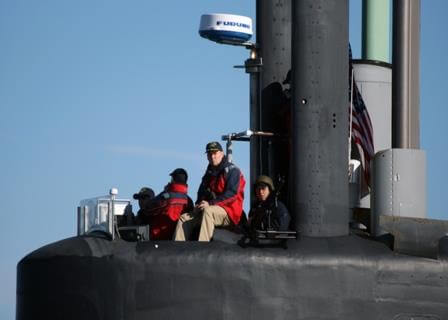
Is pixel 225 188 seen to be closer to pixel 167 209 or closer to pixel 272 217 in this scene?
pixel 167 209

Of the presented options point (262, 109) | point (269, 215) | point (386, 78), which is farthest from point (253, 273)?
point (386, 78)

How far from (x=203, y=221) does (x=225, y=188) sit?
82 cm

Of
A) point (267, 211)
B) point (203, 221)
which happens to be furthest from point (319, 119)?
point (203, 221)

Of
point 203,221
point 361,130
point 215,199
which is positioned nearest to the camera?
point 203,221

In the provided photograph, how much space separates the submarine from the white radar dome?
1735mm

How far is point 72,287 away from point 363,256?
3.18 m

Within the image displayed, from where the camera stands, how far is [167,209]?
1423cm

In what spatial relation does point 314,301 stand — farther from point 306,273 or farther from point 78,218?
point 78,218

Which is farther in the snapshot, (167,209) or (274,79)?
(274,79)

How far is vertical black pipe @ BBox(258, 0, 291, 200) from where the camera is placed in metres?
15.5

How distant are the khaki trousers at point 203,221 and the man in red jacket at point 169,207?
402 mm

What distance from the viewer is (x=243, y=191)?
14.2m

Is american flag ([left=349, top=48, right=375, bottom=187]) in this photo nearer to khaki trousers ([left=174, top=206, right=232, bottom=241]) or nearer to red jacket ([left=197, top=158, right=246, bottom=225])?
red jacket ([left=197, top=158, right=246, bottom=225])

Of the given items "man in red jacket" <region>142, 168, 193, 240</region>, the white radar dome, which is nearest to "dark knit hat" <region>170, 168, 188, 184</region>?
"man in red jacket" <region>142, 168, 193, 240</region>
